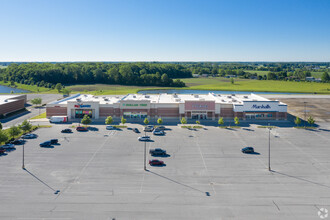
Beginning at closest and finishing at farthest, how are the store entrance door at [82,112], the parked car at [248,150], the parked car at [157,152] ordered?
the parked car at [157,152], the parked car at [248,150], the store entrance door at [82,112]

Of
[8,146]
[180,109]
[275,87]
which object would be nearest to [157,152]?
[8,146]

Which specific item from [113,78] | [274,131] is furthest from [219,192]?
[113,78]

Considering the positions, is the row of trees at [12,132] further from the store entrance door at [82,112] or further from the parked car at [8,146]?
the store entrance door at [82,112]

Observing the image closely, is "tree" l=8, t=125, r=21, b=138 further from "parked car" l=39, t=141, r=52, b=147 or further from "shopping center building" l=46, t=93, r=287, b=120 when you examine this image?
"shopping center building" l=46, t=93, r=287, b=120

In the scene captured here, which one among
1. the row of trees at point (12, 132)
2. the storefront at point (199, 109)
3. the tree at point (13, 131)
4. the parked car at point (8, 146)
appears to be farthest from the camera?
the storefront at point (199, 109)

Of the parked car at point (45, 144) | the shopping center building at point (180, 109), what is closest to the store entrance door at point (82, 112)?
the shopping center building at point (180, 109)

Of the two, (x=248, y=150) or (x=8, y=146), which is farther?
(x=8, y=146)

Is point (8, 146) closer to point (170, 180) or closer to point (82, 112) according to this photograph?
point (82, 112)

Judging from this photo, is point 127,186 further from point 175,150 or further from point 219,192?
point 175,150

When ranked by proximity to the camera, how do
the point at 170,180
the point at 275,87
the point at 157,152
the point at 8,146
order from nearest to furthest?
the point at 170,180 → the point at 157,152 → the point at 8,146 → the point at 275,87
